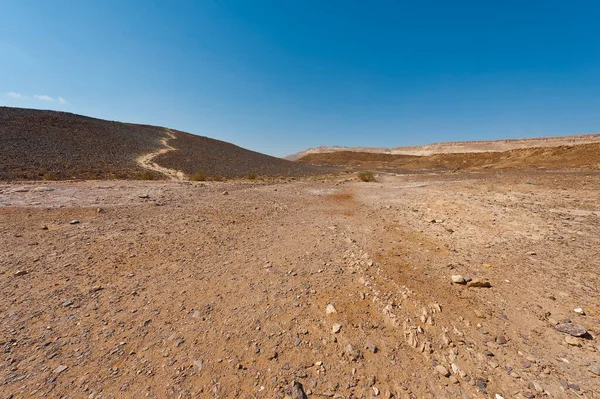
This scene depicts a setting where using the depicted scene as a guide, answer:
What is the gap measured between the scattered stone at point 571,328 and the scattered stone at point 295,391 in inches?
128

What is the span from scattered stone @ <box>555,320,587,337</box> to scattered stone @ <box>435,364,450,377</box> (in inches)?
69.3

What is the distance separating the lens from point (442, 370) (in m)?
2.48

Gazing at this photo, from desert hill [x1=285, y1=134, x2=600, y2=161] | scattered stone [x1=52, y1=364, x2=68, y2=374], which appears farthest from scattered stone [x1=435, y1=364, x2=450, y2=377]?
desert hill [x1=285, y1=134, x2=600, y2=161]

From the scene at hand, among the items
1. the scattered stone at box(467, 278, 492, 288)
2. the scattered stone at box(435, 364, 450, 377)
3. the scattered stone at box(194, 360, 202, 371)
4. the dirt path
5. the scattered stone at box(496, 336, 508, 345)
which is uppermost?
the dirt path

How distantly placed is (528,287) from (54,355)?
6.45 meters

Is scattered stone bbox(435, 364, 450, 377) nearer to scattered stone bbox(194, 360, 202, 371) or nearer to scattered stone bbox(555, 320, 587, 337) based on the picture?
scattered stone bbox(555, 320, 587, 337)

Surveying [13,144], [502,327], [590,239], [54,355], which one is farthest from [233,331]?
[13,144]

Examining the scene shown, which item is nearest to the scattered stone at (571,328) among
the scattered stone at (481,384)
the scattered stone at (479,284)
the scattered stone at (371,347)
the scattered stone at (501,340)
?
the scattered stone at (501,340)

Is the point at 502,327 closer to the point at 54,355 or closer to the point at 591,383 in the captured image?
the point at 591,383

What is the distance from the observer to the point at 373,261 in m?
4.83

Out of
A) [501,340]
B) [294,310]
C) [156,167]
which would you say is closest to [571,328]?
[501,340]

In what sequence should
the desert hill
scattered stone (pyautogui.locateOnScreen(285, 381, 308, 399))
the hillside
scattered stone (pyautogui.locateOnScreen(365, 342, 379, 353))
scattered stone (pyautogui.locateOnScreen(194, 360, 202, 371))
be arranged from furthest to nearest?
1. the desert hill
2. the hillside
3. scattered stone (pyautogui.locateOnScreen(365, 342, 379, 353))
4. scattered stone (pyautogui.locateOnScreen(194, 360, 202, 371))
5. scattered stone (pyautogui.locateOnScreen(285, 381, 308, 399))

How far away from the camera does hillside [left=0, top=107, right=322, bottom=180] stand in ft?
70.7

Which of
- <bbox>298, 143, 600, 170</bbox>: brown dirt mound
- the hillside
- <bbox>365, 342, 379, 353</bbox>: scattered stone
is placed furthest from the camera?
<bbox>298, 143, 600, 170</bbox>: brown dirt mound
